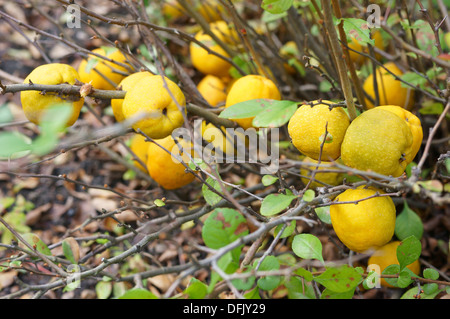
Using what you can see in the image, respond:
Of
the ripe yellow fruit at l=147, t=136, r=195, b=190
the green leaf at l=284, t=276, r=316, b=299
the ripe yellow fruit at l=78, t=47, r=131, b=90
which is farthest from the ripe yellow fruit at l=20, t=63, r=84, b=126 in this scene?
the green leaf at l=284, t=276, r=316, b=299

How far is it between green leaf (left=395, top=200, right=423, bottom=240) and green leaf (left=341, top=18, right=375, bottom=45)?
71 cm

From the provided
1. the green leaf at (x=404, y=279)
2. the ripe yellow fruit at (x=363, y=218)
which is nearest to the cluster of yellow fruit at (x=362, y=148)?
the ripe yellow fruit at (x=363, y=218)

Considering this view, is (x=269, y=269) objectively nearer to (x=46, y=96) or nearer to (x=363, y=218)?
(x=363, y=218)

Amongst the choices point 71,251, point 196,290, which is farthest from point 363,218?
point 71,251

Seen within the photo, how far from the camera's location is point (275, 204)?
3.56 feet

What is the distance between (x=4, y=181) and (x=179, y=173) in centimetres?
125

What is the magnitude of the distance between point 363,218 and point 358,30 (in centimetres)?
51

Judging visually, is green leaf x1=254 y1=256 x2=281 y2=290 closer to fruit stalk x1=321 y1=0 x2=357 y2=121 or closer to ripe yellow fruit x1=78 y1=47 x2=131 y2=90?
fruit stalk x1=321 y1=0 x2=357 y2=121

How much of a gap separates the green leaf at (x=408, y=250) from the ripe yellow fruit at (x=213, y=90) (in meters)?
1.03

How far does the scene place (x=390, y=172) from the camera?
113 centimetres

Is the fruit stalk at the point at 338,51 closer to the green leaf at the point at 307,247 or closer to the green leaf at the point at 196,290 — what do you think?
the green leaf at the point at 307,247

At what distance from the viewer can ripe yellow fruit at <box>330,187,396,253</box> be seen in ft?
3.76

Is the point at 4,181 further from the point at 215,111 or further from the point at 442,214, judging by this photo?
the point at 442,214
